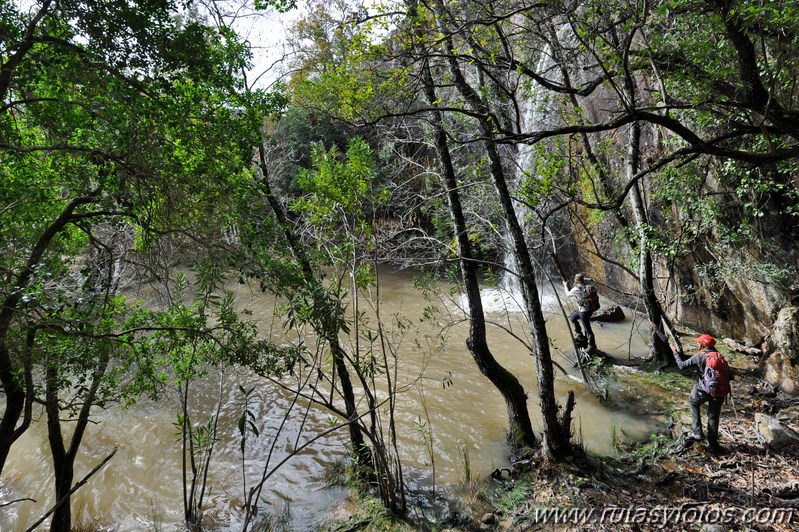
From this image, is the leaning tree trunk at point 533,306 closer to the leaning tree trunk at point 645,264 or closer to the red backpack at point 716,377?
the red backpack at point 716,377

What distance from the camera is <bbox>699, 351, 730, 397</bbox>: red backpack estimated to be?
5113 mm

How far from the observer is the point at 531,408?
7.24m

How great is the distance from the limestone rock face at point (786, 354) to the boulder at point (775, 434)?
141 centimetres

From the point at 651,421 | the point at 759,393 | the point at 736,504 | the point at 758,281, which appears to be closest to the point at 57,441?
the point at 736,504

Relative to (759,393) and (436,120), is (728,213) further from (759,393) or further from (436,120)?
(436,120)

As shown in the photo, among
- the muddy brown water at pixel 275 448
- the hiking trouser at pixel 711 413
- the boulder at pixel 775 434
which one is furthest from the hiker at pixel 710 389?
the muddy brown water at pixel 275 448

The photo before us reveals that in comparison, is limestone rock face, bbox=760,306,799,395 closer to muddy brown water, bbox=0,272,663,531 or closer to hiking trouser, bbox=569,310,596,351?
muddy brown water, bbox=0,272,663,531

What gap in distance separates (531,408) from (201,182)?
6431 mm

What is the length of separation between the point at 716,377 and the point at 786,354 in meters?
2.22

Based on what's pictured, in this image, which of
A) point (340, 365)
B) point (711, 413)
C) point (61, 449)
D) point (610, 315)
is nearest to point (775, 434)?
point (711, 413)

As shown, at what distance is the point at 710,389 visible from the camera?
16.9 feet

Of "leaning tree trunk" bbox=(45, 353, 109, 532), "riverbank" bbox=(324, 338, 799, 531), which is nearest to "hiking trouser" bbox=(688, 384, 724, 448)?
"riverbank" bbox=(324, 338, 799, 531)

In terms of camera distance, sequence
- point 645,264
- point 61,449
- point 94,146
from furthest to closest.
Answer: point 645,264
point 61,449
point 94,146

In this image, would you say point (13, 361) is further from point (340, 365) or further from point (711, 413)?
point (711, 413)
